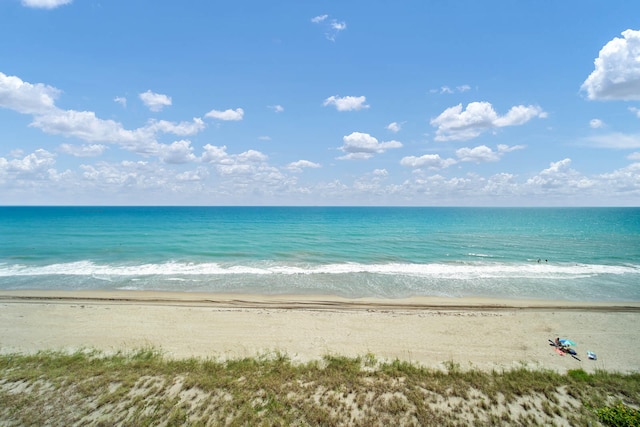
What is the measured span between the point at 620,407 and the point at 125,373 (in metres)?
13.8

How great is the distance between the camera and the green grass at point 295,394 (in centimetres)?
713

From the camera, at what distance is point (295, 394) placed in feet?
26.0

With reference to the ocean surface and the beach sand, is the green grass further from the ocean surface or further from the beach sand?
the ocean surface

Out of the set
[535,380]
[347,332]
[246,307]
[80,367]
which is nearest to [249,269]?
[246,307]

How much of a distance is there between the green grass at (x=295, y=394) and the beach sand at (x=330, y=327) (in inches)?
46.8

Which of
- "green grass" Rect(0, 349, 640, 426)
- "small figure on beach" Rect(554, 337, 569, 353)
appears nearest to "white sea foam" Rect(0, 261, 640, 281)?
"small figure on beach" Rect(554, 337, 569, 353)

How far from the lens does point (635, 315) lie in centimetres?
1520

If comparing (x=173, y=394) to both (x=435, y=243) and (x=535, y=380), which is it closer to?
(x=535, y=380)

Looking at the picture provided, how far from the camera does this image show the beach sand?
35.8 ft

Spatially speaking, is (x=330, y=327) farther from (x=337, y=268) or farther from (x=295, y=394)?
(x=337, y=268)

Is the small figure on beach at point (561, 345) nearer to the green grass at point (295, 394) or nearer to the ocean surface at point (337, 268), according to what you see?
the green grass at point (295, 394)

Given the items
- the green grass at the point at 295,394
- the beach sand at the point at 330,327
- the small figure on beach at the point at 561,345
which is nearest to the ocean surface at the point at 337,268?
the beach sand at the point at 330,327

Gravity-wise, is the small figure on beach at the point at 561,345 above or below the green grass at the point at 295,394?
below

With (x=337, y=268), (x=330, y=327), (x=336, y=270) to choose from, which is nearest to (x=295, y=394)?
(x=330, y=327)
